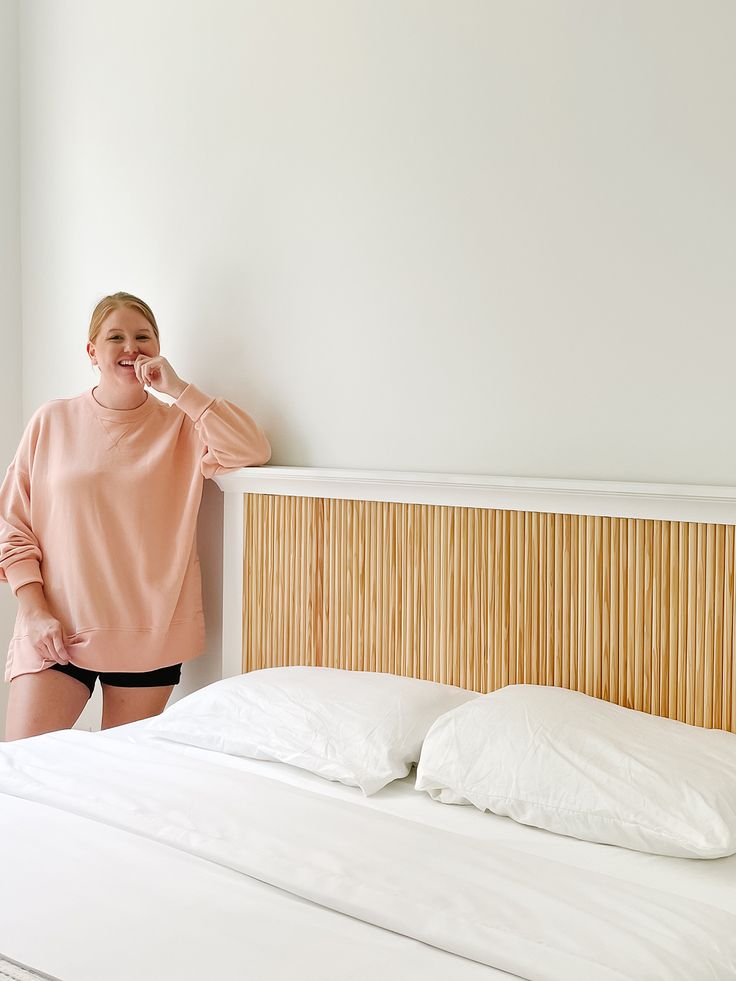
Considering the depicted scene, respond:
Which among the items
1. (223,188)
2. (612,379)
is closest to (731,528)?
(612,379)

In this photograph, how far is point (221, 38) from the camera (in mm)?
2703

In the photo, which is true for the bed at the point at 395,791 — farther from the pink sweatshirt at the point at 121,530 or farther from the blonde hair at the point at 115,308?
the blonde hair at the point at 115,308

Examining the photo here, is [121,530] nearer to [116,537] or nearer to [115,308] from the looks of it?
[116,537]

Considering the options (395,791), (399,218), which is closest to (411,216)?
(399,218)

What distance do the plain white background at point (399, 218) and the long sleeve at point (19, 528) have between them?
405 millimetres

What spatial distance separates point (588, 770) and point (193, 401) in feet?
4.46

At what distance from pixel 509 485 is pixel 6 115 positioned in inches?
83.4

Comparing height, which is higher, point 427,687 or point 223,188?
point 223,188

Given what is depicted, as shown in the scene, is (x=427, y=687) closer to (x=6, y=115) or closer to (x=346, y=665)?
(x=346, y=665)

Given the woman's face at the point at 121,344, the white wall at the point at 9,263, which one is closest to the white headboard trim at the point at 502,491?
the woman's face at the point at 121,344

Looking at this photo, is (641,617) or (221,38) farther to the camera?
(221,38)

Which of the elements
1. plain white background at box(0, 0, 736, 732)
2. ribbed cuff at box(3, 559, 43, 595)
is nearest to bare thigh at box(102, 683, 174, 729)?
ribbed cuff at box(3, 559, 43, 595)

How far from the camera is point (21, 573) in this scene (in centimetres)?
261

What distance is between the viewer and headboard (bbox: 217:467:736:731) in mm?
1905
